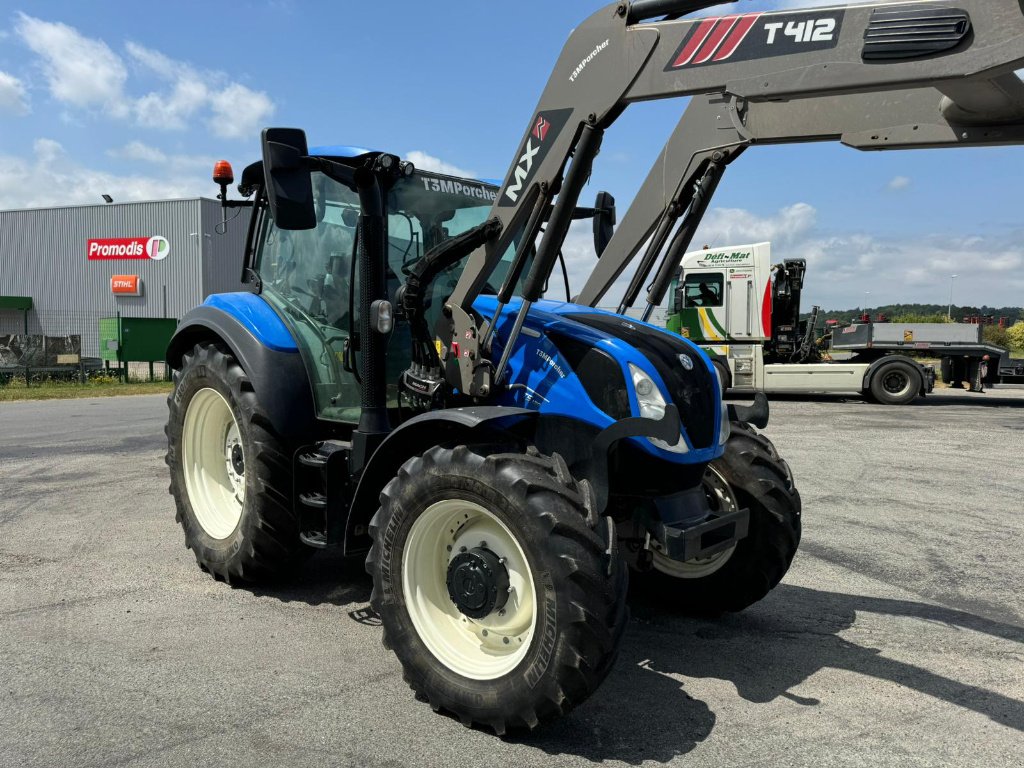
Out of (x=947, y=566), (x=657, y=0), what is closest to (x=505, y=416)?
(x=657, y=0)

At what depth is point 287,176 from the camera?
371cm

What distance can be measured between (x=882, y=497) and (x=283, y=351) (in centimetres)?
593

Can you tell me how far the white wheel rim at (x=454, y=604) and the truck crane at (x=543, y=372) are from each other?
13mm

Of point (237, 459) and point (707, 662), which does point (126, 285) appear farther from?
point (707, 662)

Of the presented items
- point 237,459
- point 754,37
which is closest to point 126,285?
point 237,459

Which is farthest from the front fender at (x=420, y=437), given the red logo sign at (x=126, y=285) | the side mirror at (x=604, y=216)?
the red logo sign at (x=126, y=285)

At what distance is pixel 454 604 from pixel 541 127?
2153 millimetres

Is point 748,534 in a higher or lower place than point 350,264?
lower

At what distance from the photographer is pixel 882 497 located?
25.7 feet

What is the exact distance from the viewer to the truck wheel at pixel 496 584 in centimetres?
296

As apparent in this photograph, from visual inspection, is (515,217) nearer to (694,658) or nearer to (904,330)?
(694,658)

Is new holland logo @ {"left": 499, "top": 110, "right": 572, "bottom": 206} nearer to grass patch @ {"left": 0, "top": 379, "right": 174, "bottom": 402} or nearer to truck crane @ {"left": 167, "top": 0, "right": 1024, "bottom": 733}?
truck crane @ {"left": 167, "top": 0, "right": 1024, "bottom": 733}

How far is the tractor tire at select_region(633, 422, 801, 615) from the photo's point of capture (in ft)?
13.7

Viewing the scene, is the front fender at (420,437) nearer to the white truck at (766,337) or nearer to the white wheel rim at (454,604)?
the white wheel rim at (454,604)
